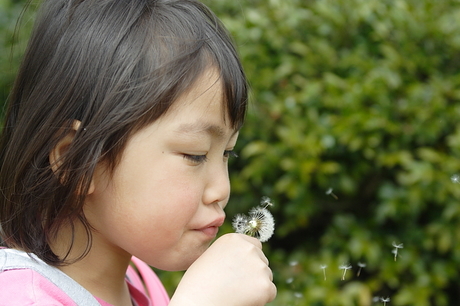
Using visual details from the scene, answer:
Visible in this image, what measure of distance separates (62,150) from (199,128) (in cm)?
27

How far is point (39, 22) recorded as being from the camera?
45.3 inches

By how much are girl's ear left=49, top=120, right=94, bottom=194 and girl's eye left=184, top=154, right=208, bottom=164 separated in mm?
189

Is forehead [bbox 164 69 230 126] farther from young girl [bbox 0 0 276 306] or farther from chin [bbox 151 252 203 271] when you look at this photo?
chin [bbox 151 252 203 271]

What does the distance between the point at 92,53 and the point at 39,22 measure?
181 millimetres

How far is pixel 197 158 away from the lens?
1.08 metres

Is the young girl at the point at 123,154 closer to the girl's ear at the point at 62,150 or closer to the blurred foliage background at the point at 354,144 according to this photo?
the girl's ear at the point at 62,150

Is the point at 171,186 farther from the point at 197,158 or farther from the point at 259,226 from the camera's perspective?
the point at 259,226

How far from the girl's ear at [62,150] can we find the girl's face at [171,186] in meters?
0.07

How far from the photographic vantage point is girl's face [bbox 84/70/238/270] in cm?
104

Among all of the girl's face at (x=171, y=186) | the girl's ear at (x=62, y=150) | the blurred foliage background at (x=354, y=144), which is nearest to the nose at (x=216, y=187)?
the girl's face at (x=171, y=186)

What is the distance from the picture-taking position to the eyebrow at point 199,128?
1039mm

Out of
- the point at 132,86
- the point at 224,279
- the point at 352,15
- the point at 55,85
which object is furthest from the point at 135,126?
the point at 352,15

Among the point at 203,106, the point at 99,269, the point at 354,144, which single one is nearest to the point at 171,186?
the point at 203,106

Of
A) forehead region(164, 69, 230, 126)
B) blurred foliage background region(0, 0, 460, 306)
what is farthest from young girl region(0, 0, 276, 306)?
blurred foliage background region(0, 0, 460, 306)
